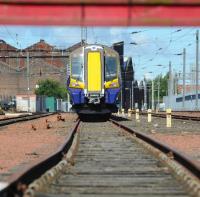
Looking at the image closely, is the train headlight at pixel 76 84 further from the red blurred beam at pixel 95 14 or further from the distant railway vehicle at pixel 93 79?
the red blurred beam at pixel 95 14

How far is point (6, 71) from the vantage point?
125938 millimetres

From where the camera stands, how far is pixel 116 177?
972 centimetres

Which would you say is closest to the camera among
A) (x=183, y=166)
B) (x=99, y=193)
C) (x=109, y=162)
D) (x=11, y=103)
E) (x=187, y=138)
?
(x=99, y=193)

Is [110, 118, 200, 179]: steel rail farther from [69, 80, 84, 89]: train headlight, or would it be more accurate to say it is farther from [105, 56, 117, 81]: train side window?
[105, 56, 117, 81]: train side window

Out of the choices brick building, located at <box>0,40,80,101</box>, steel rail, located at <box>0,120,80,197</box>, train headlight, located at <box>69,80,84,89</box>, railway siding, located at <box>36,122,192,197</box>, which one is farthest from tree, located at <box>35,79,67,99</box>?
steel rail, located at <box>0,120,80,197</box>

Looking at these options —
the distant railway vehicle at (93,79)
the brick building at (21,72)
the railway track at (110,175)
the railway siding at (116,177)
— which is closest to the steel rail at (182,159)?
the railway track at (110,175)

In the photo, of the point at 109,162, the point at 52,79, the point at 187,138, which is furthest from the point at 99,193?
the point at 52,79

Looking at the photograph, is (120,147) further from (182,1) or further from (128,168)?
(182,1)

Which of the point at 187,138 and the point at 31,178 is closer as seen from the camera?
the point at 31,178

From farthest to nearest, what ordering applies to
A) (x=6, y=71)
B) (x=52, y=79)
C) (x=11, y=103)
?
(x=52, y=79), (x=6, y=71), (x=11, y=103)

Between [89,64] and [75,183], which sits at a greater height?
[89,64]

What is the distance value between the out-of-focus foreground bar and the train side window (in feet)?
75.5

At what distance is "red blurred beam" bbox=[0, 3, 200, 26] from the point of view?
830 cm

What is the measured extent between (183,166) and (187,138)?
29.8 feet
